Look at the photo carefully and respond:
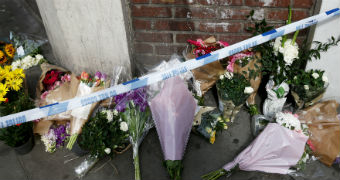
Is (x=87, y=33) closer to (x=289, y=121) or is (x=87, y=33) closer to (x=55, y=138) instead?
(x=55, y=138)

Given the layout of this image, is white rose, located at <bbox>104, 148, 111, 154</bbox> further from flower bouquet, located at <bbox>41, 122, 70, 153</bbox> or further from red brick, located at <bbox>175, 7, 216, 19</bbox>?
red brick, located at <bbox>175, 7, 216, 19</bbox>

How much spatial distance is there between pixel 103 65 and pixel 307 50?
6.79 ft

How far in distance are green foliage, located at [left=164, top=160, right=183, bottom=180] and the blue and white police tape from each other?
26.0 inches

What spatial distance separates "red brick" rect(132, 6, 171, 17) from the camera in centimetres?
264

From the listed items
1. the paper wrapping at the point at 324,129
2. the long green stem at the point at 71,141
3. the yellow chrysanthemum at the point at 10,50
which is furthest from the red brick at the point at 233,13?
the yellow chrysanthemum at the point at 10,50

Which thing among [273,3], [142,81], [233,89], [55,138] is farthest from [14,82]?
[273,3]

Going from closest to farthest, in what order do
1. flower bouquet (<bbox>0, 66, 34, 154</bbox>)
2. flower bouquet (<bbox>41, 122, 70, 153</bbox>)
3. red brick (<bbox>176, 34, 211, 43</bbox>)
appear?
flower bouquet (<bbox>0, 66, 34, 154</bbox>) → flower bouquet (<bbox>41, 122, 70, 153</bbox>) → red brick (<bbox>176, 34, 211, 43</bbox>)

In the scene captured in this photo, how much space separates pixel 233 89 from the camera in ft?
7.70

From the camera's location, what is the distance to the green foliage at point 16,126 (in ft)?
7.26

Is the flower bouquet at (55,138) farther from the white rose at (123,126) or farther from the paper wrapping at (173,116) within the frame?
the paper wrapping at (173,116)

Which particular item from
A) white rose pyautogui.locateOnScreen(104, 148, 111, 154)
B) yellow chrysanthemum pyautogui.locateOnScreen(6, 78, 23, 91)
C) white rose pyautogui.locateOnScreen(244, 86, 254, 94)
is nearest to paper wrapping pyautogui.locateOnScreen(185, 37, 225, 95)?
white rose pyautogui.locateOnScreen(244, 86, 254, 94)

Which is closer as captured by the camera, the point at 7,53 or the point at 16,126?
the point at 16,126

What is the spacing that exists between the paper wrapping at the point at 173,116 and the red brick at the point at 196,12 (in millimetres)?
765

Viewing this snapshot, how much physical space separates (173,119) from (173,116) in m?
0.02
